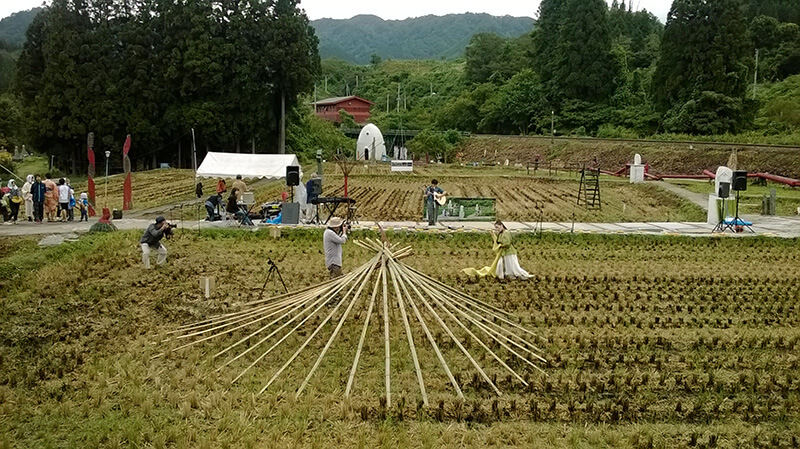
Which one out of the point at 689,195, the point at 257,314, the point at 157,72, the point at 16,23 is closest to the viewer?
the point at 257,314

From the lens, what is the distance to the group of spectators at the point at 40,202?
1781 centimetres

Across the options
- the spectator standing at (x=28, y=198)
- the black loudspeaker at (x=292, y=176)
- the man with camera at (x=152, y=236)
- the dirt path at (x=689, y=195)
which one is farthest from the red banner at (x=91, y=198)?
the dirt path at (x=689, y=195)

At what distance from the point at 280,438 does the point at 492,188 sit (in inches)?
910

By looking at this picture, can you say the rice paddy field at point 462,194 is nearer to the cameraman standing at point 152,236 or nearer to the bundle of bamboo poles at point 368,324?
the cameraman standing at point 152,236

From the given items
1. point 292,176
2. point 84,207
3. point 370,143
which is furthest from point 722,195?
point 370,143

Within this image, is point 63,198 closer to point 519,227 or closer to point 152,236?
point 152,236

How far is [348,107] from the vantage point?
79.2 meters

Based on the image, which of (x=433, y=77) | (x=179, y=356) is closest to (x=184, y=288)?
(x=179, y=356)

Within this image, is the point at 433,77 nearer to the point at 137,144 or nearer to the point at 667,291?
the point at 137,144

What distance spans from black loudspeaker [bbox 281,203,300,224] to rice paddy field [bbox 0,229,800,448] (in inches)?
192

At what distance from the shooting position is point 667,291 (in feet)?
38.9

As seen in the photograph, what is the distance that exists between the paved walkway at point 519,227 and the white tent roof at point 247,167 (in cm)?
429

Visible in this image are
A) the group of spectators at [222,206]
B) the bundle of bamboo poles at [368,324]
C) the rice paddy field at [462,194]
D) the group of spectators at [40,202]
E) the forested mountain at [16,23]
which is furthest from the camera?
the forested mountain at [16,23]

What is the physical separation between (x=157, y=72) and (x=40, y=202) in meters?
23.5
